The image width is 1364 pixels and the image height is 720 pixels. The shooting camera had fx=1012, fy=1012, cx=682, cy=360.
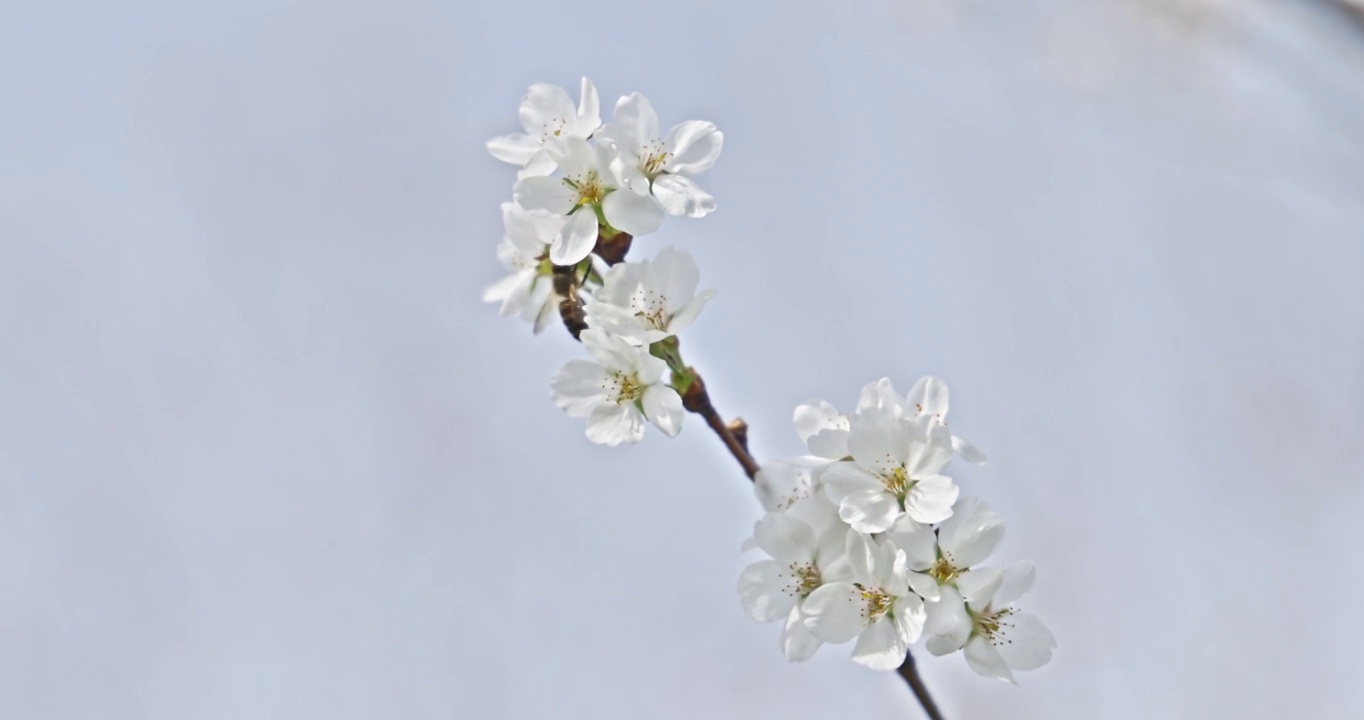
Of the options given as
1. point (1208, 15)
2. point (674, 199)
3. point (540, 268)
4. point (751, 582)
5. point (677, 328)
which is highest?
point (1208, 15)

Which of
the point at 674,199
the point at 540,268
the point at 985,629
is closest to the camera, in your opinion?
the point at 985,629

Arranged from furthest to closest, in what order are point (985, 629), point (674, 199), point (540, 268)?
point (540, 268) → point (674, 199) → point (985, 629)

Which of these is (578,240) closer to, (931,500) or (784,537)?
(784,537)

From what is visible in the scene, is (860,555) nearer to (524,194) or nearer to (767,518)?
(767,518)

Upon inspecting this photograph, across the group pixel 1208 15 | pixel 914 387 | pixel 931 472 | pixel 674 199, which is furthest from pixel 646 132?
pixel 1208 15

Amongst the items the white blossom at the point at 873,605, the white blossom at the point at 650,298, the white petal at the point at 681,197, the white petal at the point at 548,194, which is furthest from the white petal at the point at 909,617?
the white petal at the point at 548,194

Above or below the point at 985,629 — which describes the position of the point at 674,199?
above

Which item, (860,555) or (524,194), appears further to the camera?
(524,194)

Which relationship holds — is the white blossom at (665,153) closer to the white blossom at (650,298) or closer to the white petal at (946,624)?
the white blossom at (650,298)
